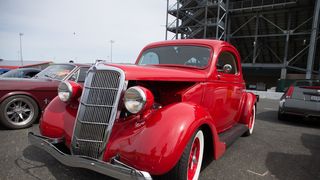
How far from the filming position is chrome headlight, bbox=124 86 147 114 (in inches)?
81.4

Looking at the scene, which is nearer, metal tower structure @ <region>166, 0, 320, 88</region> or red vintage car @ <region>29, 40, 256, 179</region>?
red vintage car @ <region>29, 40, 256, 179</region>

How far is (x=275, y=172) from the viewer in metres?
2.97

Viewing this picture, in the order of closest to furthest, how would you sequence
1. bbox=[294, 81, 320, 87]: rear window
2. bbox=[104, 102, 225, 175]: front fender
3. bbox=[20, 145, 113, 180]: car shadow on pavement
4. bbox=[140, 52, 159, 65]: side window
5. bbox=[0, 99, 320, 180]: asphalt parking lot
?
bbox=[104, 102, 225, 175]: front fender → bbox=[20, 145, 113, 180]: car shadow on pavement → bbox=[0, 99, 320, 180]: asphalt parking lot → bbox=[140, 52, 159, 65]: side window → bbox=[294, 81, 320, 87]: rear window

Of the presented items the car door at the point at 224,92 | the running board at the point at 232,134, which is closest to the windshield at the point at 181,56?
the car door at the point at 224,92

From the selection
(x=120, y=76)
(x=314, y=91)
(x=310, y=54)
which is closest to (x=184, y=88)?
(x=120, y=76)

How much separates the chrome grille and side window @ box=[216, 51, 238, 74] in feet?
6.23

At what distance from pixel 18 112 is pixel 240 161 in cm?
451

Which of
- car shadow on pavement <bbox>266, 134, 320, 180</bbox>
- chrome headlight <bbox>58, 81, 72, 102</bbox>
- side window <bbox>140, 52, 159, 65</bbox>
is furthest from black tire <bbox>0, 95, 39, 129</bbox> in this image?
car shadow on pavement <bbox>266, 134, 320, 180</bbox>

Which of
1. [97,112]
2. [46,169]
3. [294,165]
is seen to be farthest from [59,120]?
[294,165]

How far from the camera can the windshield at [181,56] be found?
3387mm

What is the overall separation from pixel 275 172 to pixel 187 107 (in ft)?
5.60

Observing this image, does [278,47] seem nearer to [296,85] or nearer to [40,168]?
[296,85]

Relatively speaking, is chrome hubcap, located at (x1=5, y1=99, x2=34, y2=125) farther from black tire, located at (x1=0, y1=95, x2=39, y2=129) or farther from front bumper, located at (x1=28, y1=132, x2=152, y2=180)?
front bumper, located at (x1=28, y1=132, x2=152, y2=180)

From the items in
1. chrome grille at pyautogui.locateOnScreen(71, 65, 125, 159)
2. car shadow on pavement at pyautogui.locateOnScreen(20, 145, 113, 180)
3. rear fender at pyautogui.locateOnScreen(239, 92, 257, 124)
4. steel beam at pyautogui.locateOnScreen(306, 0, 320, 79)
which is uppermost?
steel beam at pyautogui.locateOnScreen(306, 0, 320, 79)
